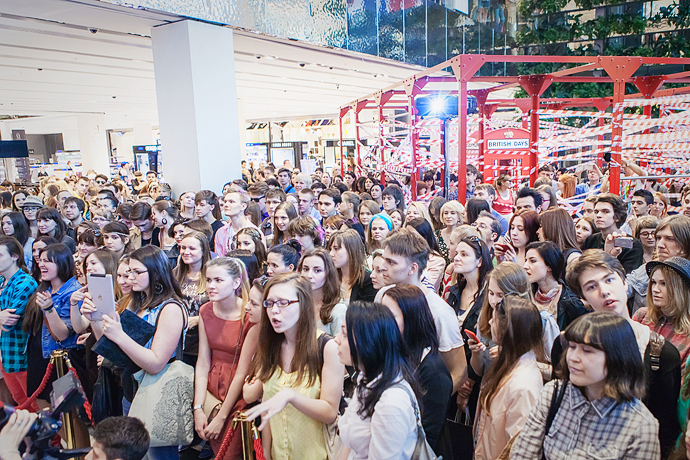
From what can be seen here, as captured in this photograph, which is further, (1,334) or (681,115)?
(681,115)

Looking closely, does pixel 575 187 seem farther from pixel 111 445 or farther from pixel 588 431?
pixel 111 445

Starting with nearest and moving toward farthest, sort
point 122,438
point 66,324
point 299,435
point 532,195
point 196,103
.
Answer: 1. point 122,438
2. point 299,435
3. point 66,324
4. point 532,195
5. point 196,103

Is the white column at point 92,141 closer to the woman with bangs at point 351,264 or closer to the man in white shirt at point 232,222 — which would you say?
the man in white shirt at point 232,222

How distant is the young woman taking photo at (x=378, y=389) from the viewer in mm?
1785

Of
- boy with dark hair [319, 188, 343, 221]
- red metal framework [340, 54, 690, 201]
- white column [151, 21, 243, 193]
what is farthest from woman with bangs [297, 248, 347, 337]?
white column [151, 21, 243, 193]

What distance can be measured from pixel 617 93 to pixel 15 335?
782 cm

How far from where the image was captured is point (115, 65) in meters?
10.5

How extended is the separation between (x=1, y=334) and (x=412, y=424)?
3.45 meters

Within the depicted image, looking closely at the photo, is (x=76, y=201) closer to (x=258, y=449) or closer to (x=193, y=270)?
(x=193, y=270)

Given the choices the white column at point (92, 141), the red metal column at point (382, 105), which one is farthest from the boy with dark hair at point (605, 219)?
the white column at point (92, 141)

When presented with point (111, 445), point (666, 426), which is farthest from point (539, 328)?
point (111, 445)

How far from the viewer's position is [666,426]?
6.94 ft

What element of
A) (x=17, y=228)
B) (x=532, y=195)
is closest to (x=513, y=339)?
(x=532, y=195)

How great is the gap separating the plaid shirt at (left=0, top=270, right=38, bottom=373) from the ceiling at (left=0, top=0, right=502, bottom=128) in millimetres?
3840
